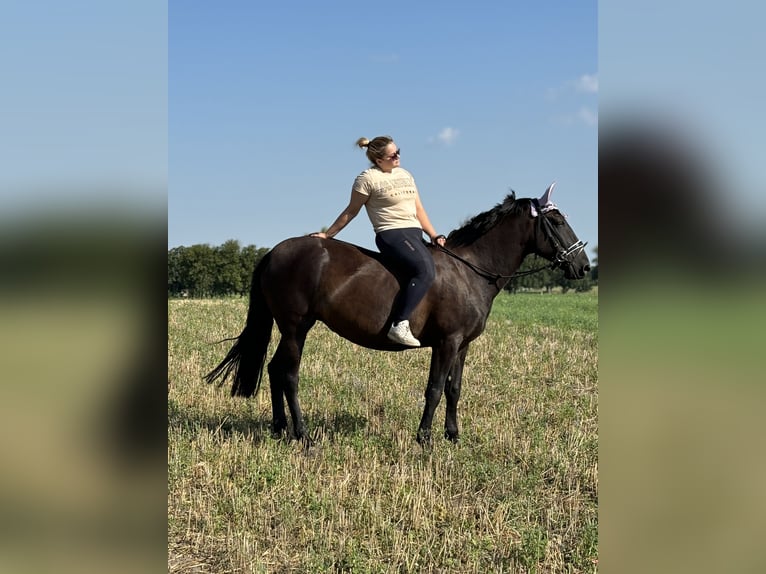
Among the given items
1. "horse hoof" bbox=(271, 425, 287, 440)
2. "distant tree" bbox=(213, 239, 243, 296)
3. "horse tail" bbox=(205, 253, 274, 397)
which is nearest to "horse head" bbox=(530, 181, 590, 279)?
"horse tail" bbox=(205, 253, 274, 397)

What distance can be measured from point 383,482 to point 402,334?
1508mm

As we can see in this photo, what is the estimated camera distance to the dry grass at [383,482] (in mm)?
3986

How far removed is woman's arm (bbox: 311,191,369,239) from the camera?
241 inches

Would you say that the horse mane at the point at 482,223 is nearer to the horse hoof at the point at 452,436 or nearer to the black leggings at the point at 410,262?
the black leggings at the point at 410,262

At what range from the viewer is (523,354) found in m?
12.2

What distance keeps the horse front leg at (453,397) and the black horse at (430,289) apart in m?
0.01

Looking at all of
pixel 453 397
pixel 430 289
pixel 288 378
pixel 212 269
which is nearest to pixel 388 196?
pixel 430 289

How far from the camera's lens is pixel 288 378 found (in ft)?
21.2

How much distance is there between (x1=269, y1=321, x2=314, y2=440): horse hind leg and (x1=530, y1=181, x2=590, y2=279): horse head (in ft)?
8.89

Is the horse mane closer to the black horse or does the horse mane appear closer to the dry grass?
the black horse

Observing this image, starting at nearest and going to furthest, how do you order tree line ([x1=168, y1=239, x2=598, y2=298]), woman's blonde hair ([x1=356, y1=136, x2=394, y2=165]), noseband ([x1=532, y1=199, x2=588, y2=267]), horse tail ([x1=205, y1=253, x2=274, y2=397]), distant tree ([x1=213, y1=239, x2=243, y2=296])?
woman's blonde hair ([x1=356, y1=136, x2=394, y2=165]), noseband ([x1=532, y1=199, x2=588, y2=267]), horse tail ([x1=205, y1=253, x2=274, y2=397]), tree line ([x1=168, y1=239, x2=598, y2=298]), distant tree ([x1=213, y1=239, x2=243, y2=296])

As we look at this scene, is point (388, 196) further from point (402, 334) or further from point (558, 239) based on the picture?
point (558, 239)

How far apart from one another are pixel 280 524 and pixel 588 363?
8.43 meters
